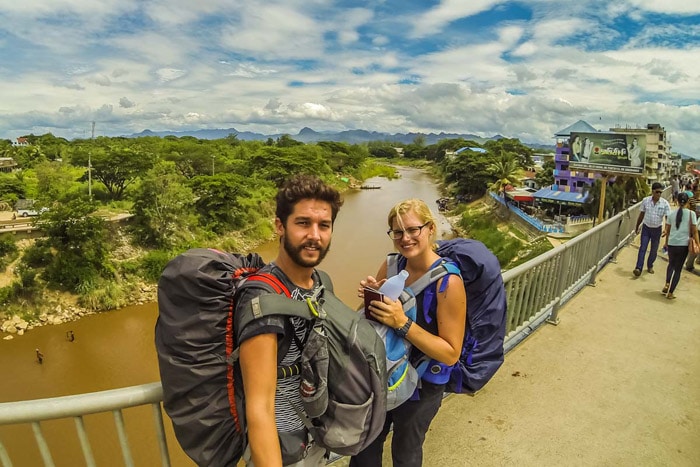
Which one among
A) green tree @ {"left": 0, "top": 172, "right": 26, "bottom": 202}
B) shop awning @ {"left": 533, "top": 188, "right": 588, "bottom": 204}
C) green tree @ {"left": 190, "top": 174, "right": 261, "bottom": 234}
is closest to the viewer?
green tree @ {"left": 190, "top": 174, "right": 261, "bottom": 234}

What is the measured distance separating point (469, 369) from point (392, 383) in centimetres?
47

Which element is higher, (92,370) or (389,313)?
(389,313)

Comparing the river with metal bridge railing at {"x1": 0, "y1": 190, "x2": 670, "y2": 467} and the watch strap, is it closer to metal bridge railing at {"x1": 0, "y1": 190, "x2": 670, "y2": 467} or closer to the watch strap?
metal bridge railing at {"x1": 0, "y1": 190, "x2": 670, "y2": 467}

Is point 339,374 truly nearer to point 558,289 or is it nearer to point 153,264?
point 558,289

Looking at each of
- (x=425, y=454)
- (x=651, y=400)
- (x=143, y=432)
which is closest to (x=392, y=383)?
(x=425, y=454)

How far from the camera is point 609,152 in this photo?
24531 mm

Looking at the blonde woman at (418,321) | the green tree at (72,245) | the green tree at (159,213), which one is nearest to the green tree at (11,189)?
the green tree at (159,213)

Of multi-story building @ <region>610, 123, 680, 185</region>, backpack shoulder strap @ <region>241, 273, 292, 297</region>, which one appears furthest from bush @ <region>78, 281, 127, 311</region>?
multi-story building @ <region>610, 123, 680, 185</region>

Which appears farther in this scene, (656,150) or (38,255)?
(656,150)

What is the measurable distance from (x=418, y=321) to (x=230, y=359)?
80 centimetres

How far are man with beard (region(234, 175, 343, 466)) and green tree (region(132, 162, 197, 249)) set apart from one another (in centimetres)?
2078

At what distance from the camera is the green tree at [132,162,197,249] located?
66.7ft

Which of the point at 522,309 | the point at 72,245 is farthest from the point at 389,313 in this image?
the point at 72,245

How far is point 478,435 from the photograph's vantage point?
2488mm
